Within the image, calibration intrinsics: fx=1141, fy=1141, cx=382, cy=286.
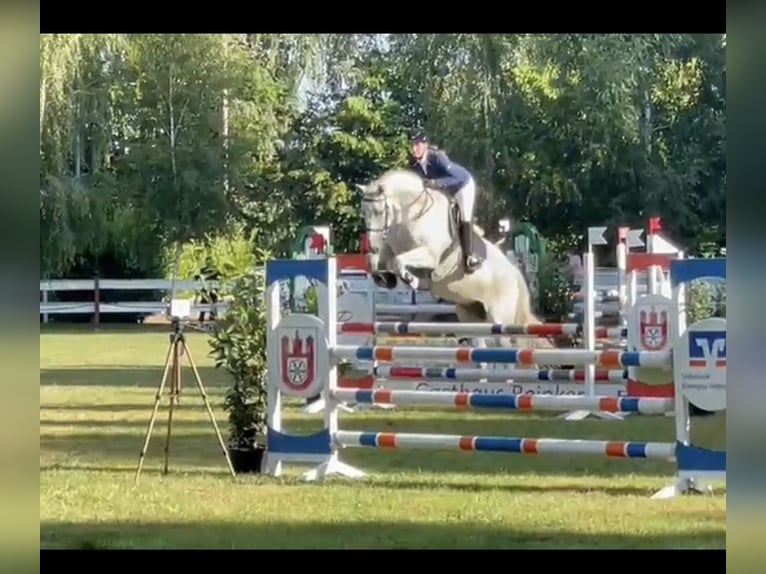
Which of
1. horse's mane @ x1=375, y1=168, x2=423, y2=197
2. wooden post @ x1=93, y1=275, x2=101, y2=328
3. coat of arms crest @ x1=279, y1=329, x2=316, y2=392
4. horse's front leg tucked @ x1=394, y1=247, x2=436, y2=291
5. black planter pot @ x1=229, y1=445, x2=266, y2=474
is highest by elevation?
horse's mane @ x1=375, y1=168, x2=423, y2=197

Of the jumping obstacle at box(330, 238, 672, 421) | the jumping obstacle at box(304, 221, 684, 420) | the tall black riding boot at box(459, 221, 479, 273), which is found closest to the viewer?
the jumping obstacle at box(330, 238, 672, 421)

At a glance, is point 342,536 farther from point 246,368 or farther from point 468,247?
point 468,247

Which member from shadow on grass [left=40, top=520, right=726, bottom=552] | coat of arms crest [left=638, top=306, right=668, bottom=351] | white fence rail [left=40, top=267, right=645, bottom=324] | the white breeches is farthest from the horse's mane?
shadow on grass [left=40, top=520, right=726, bottom=552]

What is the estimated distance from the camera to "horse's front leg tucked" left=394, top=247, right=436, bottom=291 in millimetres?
5445

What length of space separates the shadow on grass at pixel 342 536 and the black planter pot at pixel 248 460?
610mm

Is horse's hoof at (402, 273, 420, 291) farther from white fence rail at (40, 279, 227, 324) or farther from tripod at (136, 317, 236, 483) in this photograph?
tripod at (136, 317, 236, 483)

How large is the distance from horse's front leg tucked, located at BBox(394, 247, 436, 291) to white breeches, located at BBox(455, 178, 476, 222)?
25 cm

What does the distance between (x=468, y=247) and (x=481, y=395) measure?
76.1 inches

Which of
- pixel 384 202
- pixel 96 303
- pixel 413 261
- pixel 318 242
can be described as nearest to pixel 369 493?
pixel 318 242

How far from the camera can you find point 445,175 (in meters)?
5.39

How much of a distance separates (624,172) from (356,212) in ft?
4.42

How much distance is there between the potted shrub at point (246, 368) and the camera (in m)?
3.92
